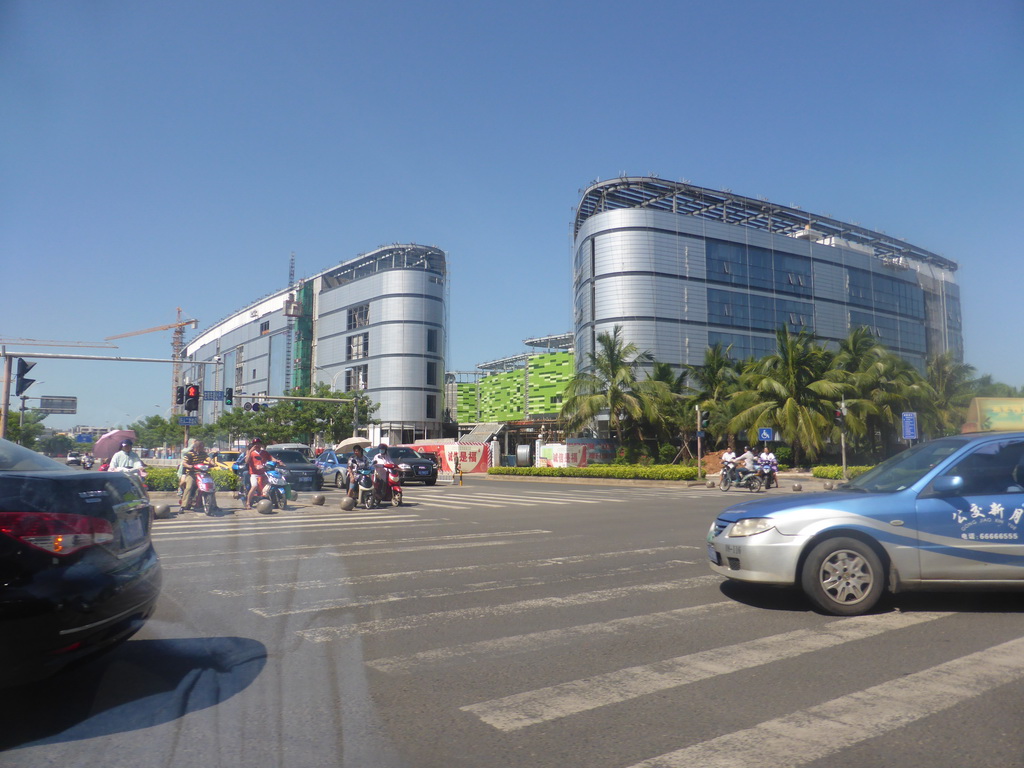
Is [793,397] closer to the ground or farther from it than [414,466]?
farther from it

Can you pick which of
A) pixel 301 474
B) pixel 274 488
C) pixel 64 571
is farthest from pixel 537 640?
pixel 301 474

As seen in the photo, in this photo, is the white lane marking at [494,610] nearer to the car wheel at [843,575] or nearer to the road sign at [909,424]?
the car wheel at [843,575]

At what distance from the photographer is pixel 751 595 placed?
732 cm

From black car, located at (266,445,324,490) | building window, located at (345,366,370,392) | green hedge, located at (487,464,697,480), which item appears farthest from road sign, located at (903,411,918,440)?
building window, located at (345,366,370,392)

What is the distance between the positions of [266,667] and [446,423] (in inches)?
3281

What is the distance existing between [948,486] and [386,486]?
14810mm

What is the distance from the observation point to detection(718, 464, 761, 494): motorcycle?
94.5 ft

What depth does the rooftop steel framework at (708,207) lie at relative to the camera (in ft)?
193

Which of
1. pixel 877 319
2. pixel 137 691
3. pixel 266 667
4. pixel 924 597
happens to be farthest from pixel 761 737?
pixel 877 319

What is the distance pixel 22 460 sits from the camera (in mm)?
5242

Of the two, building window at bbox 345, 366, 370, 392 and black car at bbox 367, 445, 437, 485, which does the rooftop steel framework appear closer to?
building window at bbox 345, 366, 370, 392

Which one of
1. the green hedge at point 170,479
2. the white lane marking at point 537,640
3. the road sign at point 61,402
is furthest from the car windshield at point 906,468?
the road sign at point 61,402

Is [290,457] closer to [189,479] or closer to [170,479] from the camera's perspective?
[170,479]

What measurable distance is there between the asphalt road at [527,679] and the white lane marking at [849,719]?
0.05 feet
